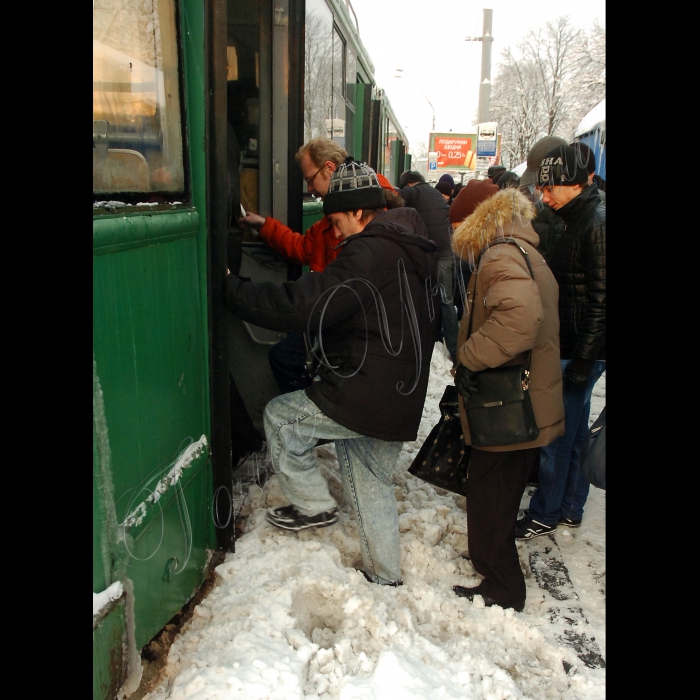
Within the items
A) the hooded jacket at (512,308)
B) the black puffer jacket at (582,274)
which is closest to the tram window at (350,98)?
the black puffer jacket at (582,274)

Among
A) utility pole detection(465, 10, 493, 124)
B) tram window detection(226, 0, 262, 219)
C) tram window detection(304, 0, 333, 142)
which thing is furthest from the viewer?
utility pole detection(465, 10, 493, 124)

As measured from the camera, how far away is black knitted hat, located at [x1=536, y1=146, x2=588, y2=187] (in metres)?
3.03

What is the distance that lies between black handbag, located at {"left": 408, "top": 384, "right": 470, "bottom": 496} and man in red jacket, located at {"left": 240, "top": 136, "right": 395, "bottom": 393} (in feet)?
2.71

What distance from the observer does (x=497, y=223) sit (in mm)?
2525

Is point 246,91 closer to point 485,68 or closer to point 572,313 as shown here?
point 572,313

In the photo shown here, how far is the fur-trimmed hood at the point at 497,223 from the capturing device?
2533mm

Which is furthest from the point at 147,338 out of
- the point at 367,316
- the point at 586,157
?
the point at 586,157

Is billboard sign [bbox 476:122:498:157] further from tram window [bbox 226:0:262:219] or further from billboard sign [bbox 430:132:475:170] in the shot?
tram window [bbox 226:0:262:219]

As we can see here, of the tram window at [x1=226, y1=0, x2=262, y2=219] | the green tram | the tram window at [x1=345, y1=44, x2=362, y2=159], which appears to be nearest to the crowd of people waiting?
the green tram

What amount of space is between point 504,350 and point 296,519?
119 centimetres
